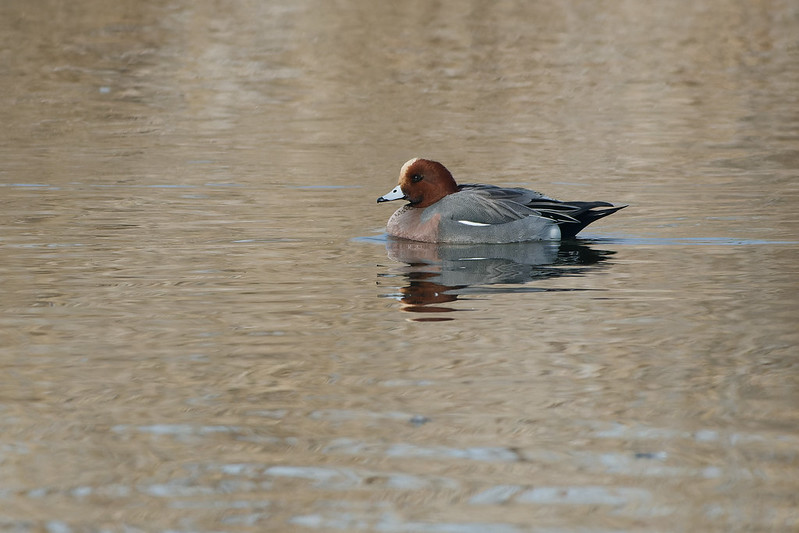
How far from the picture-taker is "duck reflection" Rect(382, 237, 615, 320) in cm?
935

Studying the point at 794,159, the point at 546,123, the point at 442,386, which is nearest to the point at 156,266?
the point at 442,386

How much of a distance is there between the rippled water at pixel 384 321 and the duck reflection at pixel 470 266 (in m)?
0.05

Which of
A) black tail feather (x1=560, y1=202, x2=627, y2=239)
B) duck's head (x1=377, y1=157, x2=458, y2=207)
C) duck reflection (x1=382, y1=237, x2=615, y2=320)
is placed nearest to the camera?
duck reflection (x1=382, y1=237, x2=615, y2=320)

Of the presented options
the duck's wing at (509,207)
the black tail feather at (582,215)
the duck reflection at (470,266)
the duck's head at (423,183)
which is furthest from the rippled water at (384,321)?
the duck's head at (423,183)

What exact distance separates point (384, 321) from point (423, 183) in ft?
11.5

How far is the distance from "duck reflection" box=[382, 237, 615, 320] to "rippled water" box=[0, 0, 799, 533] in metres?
0.05

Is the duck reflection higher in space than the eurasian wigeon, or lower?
lower

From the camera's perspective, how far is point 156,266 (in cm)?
1027

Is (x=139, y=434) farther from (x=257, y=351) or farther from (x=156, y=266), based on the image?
(x=156, y=266)

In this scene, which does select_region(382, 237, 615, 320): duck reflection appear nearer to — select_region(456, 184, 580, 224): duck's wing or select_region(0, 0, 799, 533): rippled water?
select_region(0, 0, 799, 533): rippled water

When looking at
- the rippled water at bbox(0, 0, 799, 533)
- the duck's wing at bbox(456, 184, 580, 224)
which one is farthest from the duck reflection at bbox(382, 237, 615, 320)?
the duck's wing at bbox(456, 184, 580, 224)

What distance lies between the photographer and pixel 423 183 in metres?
11.8

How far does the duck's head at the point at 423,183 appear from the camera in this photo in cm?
1172

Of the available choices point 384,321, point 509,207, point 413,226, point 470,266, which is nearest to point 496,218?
point 509,207
